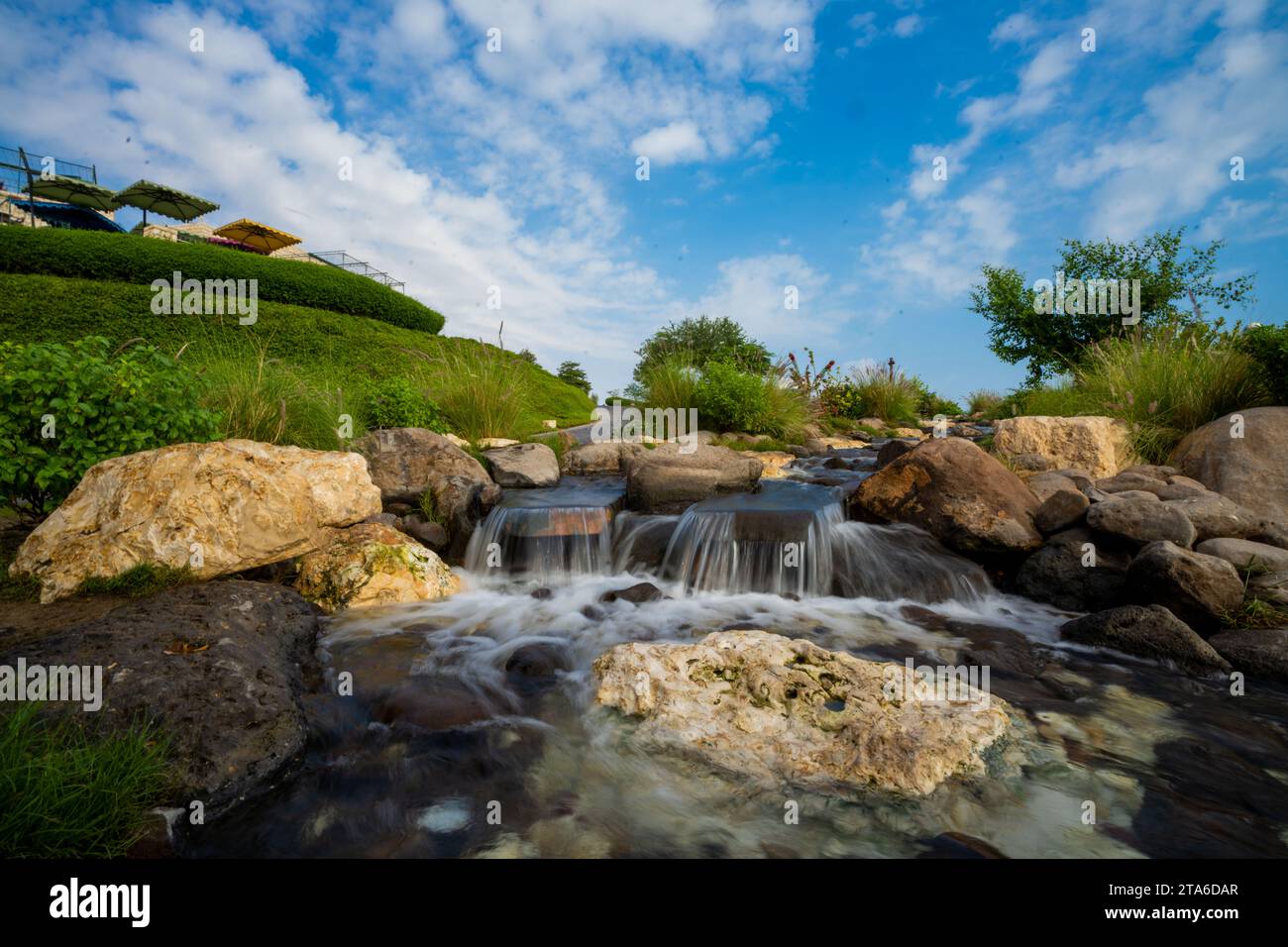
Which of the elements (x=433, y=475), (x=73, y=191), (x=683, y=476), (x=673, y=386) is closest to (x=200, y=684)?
(x=433, y=475)

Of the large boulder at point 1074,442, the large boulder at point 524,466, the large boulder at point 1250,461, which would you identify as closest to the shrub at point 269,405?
the large boulder at point 524,466

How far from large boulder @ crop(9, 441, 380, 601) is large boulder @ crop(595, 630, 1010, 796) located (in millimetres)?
3805

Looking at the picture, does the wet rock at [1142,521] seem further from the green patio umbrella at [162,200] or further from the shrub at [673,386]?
the green patio umbrella at [162,200]

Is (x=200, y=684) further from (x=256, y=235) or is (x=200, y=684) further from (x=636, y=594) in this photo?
(x=256, y=235)

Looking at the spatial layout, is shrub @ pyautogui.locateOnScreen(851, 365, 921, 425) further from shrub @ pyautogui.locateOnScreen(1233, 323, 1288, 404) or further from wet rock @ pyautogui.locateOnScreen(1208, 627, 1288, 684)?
wet rock @ pyautogui.locateOnScreen(1208, 627, 1288, 684)

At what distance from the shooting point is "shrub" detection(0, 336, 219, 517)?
5168 millimetres

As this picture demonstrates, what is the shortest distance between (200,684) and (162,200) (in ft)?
131

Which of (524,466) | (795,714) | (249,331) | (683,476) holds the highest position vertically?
(249,331)

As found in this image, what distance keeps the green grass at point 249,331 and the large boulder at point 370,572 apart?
21.5ft

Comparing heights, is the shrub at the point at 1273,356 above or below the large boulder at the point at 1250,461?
above

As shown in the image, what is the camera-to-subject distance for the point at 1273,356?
842 centimetres

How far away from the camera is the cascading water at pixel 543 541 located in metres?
7.29
